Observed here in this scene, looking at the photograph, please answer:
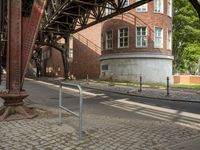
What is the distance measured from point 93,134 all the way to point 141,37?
1071 inches

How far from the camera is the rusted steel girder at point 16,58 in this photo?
9344mm

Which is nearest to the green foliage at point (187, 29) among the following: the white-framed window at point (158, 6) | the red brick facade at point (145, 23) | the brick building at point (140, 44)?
the brick building at point (140, 44)

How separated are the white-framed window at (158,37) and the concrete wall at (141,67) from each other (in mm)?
1282

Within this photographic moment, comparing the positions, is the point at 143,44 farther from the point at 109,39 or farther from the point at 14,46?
the point at 14,46

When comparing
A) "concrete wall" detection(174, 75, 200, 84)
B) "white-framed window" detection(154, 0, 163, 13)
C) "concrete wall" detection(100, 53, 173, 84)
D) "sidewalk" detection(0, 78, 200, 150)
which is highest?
"white-framed window" detection(154, 0, 163, 13)

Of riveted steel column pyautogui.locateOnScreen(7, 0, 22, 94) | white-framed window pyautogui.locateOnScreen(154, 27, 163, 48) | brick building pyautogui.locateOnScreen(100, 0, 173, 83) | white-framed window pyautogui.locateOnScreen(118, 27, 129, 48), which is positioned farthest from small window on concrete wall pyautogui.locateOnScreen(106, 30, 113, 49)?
riveted steel column pyautogui.locateOnScreen(7, 0, 22, 94)

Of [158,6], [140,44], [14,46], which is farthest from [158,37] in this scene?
[14,46]

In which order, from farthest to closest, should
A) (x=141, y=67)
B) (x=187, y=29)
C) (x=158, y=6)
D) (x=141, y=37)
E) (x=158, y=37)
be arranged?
(x=187, y=29) → (x=158, y=6) → (x=158, y=37) → (x=141, y=37) → (x=141, y=67)

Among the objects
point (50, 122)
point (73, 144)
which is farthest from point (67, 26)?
point (73, 144)

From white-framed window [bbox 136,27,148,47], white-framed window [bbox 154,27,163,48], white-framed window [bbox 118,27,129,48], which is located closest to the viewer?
white-framed window [bbox 136,27,148,47]

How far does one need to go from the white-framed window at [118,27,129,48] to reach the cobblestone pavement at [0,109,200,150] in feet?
83.5

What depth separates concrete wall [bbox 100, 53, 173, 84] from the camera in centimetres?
3328

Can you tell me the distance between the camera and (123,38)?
34.5 metres

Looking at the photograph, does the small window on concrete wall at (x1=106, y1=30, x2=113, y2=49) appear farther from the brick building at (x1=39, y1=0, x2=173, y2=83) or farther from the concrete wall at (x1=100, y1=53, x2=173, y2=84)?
the concrete wall at (x1=100, y1=53, x2=173, y2=84)
